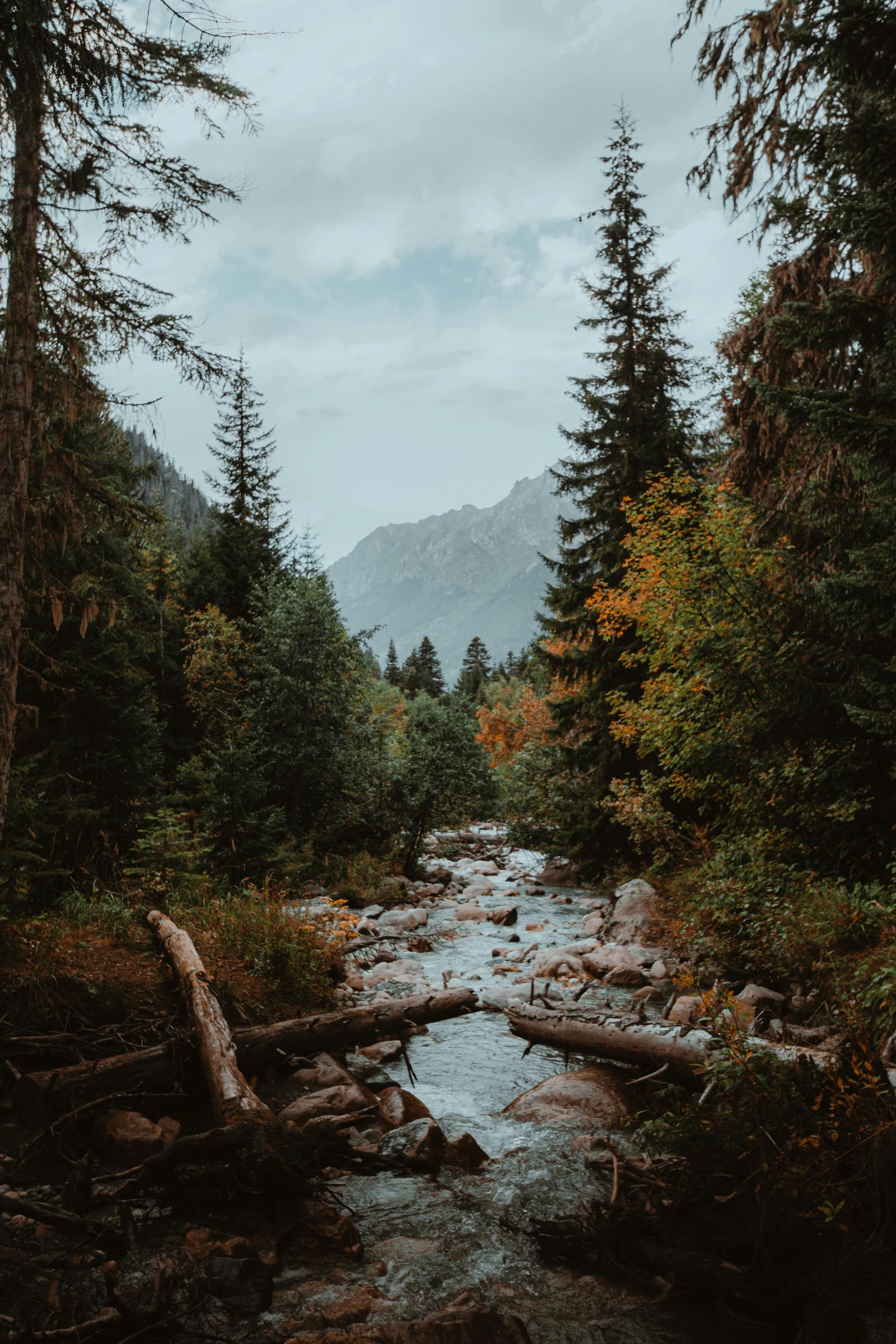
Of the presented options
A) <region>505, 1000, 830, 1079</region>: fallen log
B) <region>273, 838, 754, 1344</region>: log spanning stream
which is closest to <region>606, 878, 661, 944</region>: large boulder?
<region>505, 1000, 830, 1079</region>: fallen log

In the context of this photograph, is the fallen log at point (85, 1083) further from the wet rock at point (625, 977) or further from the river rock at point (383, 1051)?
the wet rock at point (625, 977)

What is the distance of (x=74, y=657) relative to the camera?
501 inches

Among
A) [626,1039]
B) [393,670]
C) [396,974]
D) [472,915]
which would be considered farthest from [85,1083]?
[393,670]

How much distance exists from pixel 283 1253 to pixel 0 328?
297 inches

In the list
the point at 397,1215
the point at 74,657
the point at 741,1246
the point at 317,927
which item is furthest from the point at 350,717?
the point at 741,1246

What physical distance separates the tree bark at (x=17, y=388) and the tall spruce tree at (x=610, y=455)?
40.9 ft

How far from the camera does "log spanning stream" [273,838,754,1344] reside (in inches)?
145

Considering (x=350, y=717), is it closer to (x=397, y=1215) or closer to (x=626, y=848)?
(x=626, y=848)

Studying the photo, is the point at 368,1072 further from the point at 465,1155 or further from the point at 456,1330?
the point at 456,1330

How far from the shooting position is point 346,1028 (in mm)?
7148

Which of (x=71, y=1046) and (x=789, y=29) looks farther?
(x=789, y=29)

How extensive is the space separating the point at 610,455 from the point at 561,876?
11.0m

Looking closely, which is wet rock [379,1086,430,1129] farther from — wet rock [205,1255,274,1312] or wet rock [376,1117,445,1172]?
wet rock [205,1255,274,1312]

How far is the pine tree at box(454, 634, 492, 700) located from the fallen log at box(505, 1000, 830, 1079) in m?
53.4
